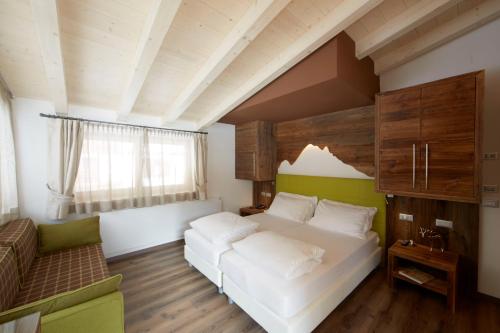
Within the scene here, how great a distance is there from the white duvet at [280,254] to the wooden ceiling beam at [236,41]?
1799mm

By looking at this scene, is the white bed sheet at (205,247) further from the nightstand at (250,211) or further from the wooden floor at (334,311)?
the nightstand at (250,211)

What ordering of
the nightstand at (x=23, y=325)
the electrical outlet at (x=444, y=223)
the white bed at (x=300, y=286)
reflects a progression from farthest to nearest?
the electrical outlet at (x=444, y=223) → the white bed at (x=300, y=286) → the nightstand at (x=23, y=325)

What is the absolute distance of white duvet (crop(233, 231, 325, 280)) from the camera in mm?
1569

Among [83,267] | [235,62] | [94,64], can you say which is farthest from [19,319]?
[235,62]

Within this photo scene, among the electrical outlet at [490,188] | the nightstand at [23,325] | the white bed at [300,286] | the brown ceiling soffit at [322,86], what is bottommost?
the white bed at [300,286]

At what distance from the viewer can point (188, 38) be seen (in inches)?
71.3

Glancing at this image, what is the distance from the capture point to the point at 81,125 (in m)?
2.54

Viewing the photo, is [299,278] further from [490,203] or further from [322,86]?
[490,203]

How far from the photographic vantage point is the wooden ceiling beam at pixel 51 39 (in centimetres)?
120

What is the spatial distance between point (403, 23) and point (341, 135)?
4.61 ft

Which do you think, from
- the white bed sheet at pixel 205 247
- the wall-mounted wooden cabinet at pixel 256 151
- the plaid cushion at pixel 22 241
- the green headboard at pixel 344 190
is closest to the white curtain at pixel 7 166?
the plaid cushion at pixel 22 241

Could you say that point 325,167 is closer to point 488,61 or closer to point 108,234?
point 488,61

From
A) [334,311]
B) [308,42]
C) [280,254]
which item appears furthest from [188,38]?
[334,311]

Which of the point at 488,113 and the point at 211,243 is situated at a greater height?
the point at 488,113
